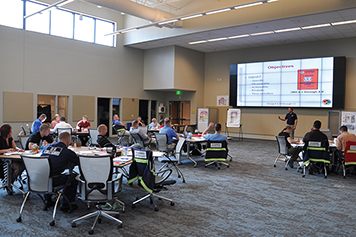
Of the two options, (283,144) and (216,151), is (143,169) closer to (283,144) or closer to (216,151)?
(216,151)

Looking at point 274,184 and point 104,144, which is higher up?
point 104,144

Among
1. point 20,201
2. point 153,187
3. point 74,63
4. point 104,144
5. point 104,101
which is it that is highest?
point 74,63

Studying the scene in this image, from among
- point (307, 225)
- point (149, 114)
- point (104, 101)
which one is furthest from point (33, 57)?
point (307, 225)

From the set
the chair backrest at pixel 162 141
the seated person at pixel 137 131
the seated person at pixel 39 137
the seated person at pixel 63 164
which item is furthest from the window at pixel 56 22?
the seated person at pixel 63 164

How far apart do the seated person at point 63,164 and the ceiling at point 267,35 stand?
775cm

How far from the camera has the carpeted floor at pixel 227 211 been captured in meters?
3.83

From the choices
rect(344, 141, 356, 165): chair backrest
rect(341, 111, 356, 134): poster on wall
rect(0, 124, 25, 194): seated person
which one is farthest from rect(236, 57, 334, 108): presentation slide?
rect(0, 124, 25, 194): seated person

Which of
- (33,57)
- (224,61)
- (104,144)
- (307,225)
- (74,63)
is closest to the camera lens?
(307,225)

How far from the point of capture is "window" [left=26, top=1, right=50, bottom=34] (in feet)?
38.7

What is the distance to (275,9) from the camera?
9.98 metres

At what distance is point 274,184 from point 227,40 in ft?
28.2

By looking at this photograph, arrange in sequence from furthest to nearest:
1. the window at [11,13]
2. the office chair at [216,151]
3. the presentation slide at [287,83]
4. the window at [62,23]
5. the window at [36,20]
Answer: the window at [62,23] < the presentation slide at [287,83] < the window at [36,20] < the window at [11,13] < the office chair at [216,151]

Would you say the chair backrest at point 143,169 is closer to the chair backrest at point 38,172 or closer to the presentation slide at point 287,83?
the chair backrest at point 38,172

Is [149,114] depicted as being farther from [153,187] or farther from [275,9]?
[153,187]
